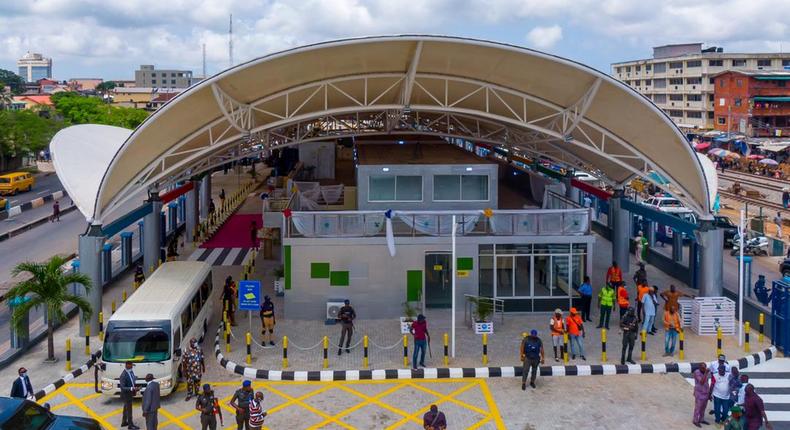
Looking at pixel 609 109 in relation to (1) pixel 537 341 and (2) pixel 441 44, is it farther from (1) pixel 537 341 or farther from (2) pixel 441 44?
(1) pixel 537 341

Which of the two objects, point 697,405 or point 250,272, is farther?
point 250,272

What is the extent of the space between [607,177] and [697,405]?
16.3 metres

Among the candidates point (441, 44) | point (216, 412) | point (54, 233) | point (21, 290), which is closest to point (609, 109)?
point (441, 44)

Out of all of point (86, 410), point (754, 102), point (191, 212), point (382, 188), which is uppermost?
point (754, 102)

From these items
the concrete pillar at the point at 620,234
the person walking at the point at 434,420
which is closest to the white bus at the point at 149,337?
the person walking at the point at 434,420

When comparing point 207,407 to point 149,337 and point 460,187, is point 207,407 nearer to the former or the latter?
point 149,337

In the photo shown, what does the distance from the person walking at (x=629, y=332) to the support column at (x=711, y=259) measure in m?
5.50

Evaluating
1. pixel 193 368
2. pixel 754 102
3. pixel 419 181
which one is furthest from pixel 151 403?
pixel 754 102

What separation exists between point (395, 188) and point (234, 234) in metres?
15.6

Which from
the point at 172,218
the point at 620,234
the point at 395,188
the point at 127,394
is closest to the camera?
the point at 127,394

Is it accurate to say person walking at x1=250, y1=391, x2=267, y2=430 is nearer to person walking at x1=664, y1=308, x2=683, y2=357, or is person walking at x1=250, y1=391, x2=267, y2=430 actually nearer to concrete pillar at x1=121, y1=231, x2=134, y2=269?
person walking at x1=664, y1=308, x2=683, y2=357

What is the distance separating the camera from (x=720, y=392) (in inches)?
560

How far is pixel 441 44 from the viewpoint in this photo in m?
19.5

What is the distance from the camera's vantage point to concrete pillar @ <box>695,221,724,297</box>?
2178cm
